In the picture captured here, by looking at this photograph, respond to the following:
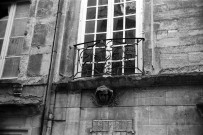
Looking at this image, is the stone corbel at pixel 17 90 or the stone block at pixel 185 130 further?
the stone corbel at pixel 17 90

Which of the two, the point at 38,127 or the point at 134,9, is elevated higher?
the point at 134,9

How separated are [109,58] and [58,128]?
1.60 metres

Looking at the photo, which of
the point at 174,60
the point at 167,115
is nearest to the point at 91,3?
the point at 174,60

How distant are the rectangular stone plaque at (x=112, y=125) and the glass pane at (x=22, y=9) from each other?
317 cm

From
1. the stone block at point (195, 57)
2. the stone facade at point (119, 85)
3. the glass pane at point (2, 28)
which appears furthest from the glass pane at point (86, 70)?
the glass pane at point (2, 28)

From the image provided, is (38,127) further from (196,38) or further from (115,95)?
(196,38)

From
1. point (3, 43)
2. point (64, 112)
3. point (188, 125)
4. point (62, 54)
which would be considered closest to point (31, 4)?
point (3, 43)

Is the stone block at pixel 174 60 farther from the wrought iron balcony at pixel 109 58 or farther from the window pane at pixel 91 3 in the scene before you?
the window pane at pixel 91 3

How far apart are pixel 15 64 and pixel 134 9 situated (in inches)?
109

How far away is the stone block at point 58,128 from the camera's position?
540 cm

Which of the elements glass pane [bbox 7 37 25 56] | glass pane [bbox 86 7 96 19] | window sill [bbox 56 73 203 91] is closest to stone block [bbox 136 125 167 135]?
window sill [bbox 56 73 203 91]

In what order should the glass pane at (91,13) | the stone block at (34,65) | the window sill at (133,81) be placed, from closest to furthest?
the window sill at (133,81), the stone block at (34,65), the glass pane at (91,13)

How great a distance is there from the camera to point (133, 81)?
521cm

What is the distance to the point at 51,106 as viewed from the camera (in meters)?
5.63
